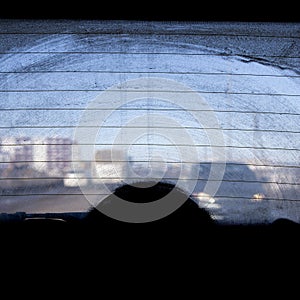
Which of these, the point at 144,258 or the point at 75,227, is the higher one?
the point at 75,227

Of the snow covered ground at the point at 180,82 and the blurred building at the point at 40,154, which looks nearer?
the snow covered ground at the point at 180,82

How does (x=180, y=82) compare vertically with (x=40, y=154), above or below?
above

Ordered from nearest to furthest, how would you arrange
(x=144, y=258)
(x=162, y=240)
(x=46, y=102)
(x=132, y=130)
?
(x=144, y=258)
(x=162, y=240)
(x=46, y=102)
(x=132, y=130)

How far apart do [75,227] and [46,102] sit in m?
0.63

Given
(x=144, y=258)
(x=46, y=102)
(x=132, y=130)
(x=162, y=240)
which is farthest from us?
(x=132, y=130)

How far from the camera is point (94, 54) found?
1.81 meters

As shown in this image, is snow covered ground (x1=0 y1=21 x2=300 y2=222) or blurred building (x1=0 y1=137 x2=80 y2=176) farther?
blurred building (x1=0 y1=137 x2=80 y2=176)

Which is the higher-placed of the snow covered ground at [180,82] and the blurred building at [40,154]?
the snow covered ground at [180,82]

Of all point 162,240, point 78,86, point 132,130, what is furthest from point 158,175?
point 78,86

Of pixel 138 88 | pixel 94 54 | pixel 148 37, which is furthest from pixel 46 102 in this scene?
pixel 148 37

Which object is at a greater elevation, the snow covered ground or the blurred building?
the snow covered ground

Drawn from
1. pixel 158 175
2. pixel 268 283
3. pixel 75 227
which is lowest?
pixel 268 283

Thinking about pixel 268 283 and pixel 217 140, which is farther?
pixel 217 140

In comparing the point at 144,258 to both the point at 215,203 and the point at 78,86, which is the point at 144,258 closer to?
the point at 215,203
